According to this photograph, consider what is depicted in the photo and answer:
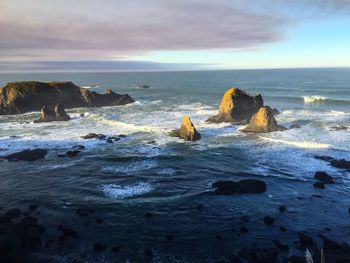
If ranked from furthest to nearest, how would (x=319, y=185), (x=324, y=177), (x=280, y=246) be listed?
(x=324, y=177), (x=319, y=185), (x=280, y=246)

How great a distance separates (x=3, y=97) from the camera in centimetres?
8294

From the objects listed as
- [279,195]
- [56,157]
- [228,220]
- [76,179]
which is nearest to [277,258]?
[228,220]

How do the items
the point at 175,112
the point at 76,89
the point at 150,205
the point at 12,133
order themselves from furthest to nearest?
1. the point at 76,89
2. the point at 175,112
3. the point at 12,133
4. the point at 150,205

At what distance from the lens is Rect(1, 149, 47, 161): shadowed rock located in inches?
1828

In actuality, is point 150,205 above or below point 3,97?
below

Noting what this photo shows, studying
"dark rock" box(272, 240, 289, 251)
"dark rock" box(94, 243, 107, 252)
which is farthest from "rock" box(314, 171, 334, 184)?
"dark rock" box(94, 243, 107, 252)

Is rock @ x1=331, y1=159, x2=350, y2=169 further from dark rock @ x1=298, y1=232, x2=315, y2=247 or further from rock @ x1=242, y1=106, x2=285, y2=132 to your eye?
dark rock @ x1=298, y1=232, x2=315, y2=247

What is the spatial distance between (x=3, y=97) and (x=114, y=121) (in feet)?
101

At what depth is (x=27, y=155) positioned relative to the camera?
4719 centimetres

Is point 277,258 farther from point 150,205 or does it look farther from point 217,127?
point 217,127

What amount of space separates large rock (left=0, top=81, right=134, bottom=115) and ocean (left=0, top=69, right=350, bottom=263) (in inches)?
729

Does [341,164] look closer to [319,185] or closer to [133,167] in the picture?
[319,185]

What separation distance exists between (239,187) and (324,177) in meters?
10.4

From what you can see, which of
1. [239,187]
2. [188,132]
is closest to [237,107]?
[188,132]
